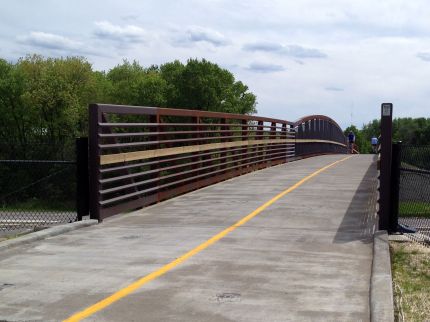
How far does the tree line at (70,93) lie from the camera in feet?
212

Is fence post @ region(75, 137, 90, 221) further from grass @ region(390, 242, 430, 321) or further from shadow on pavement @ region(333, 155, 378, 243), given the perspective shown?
grass @ region(390, 242, 430, 321)

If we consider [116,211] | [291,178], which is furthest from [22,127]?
[116,211]

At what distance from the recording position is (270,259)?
6.95 m

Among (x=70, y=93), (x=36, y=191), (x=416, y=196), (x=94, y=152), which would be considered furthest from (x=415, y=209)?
(x=70, y=93)

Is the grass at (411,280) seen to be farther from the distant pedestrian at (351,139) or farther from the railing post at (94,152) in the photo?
the distant pedestrian at (351,139)

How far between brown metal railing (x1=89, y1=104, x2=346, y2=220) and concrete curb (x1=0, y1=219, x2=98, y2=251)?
403mm

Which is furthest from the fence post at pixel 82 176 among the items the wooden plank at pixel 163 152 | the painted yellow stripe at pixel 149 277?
the painted yellow stripe at pixel 149 277

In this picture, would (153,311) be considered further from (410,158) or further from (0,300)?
(410,158)

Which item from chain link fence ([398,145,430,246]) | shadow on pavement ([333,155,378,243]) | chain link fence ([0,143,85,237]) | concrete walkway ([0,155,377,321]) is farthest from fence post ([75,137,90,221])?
chain link fence ([0,143,85,237])

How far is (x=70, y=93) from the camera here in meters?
65.3

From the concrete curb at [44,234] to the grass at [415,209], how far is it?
6097 millimetres

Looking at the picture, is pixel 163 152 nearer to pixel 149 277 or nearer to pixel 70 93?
pixel 149 277

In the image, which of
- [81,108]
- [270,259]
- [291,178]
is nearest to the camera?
[270,259]

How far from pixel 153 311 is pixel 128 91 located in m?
70.5
